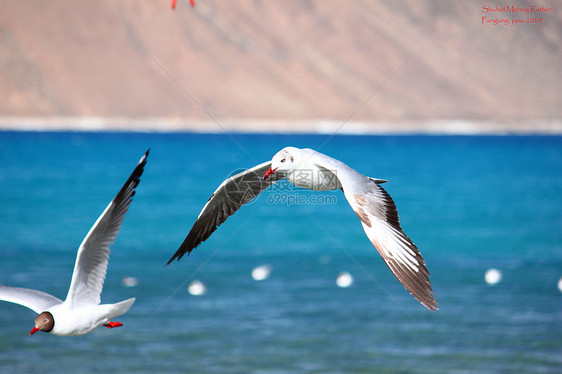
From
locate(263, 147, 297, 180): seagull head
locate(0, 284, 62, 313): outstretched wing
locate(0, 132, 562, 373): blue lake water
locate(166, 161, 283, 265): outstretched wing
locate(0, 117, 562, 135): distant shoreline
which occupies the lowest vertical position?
locate(0, 284, 62, 313): outstretched wing

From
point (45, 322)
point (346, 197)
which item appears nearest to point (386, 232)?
A: point (346, 197)

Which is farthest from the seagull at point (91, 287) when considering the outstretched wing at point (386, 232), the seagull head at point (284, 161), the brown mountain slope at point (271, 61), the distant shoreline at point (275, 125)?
the brown mountain slope at point (271, 61)

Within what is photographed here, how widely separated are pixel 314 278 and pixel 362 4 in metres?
116

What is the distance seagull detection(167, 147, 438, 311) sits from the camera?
770 centimetres

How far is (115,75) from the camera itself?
4998 inches

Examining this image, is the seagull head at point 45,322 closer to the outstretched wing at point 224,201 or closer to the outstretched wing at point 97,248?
the outstretched wing at point 97,248

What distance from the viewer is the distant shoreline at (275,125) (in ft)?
409

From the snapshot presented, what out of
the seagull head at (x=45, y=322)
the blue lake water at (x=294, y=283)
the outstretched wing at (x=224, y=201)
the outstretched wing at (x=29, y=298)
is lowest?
the seagull head at (x=45, y=322)

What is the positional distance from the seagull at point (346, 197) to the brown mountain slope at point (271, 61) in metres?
111

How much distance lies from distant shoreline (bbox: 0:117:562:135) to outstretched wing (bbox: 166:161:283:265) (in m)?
109

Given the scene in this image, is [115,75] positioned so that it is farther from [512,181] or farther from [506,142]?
[512,181]

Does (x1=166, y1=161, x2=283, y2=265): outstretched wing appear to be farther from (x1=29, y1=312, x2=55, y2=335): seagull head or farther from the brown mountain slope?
the brown mountain slope

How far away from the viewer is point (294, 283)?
2678 centimetres

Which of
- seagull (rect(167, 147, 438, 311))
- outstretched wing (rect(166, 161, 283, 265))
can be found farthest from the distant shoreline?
seagull (rect(167, 147, 438, 311))
